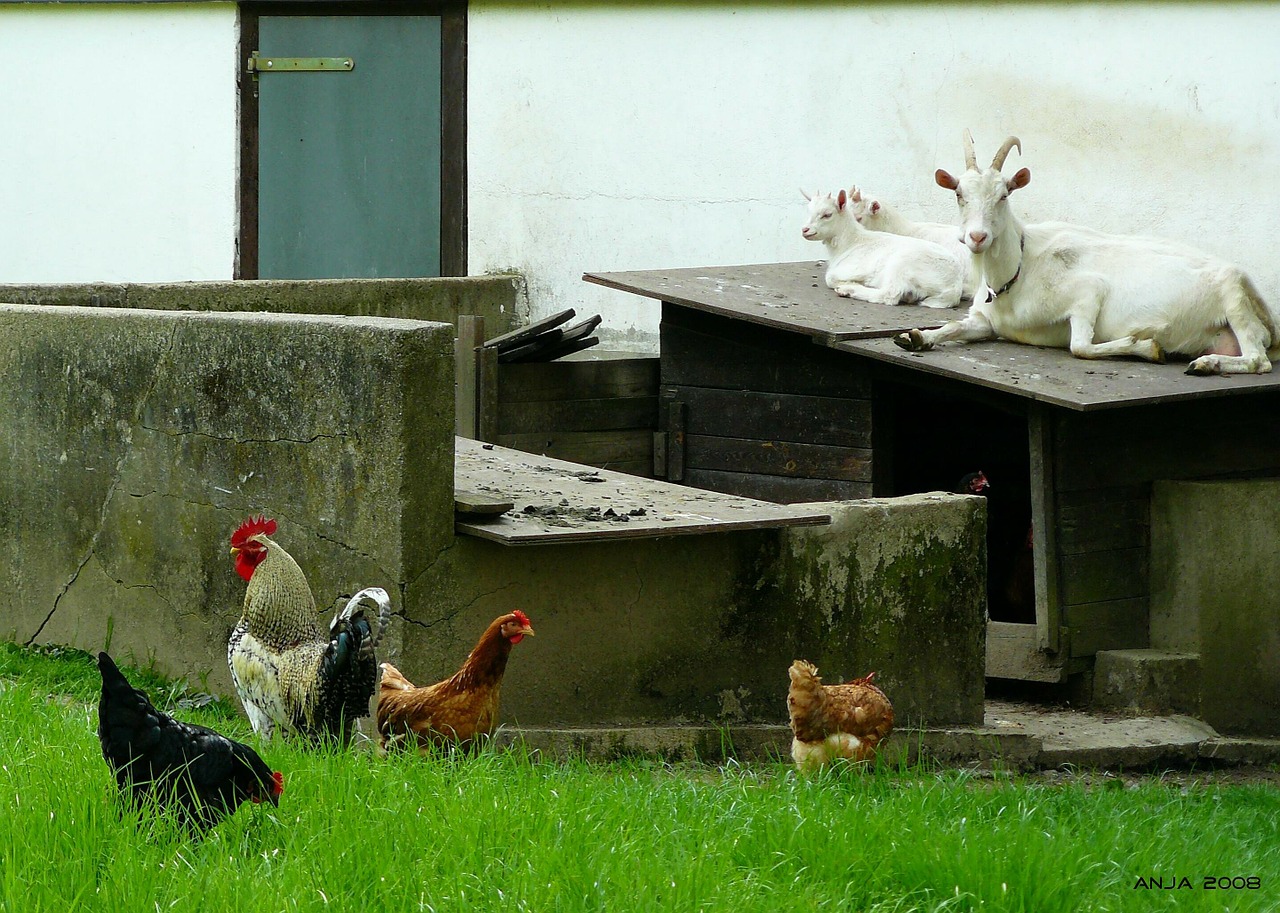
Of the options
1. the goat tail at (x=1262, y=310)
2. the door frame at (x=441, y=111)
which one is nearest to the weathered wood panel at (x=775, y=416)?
the goat tail at (x=1262, y=310)

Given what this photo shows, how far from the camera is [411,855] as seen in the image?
3922 mm

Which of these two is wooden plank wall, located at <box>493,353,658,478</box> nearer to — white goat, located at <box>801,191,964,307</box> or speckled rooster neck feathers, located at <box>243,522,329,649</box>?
white goat, located at <box>801,191,964,307</box>

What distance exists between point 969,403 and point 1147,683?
2.36 meters

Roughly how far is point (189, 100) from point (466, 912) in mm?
Answer: 9724

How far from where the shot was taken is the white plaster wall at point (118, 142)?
11.9 meters

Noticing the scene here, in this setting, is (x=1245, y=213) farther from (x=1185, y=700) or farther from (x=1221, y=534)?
(x=1185, y=700)

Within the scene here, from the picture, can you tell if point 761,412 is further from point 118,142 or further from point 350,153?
point 118,142

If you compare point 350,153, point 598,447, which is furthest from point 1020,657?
point 350,153

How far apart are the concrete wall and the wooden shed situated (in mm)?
143

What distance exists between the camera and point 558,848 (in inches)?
153

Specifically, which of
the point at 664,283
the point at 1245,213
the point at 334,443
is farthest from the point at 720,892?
the point at 1245,213

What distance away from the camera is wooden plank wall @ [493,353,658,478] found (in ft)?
31.7

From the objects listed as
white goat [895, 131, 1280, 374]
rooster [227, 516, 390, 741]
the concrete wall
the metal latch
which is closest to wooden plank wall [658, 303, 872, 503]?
white goat [895, 131, 1280, 374]

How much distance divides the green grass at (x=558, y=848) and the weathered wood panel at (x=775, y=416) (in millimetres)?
4098
